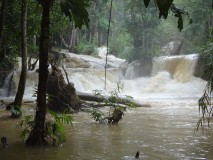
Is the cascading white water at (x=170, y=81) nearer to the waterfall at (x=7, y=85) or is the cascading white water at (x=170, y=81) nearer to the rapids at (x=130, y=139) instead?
the waterfall at (x=7, y=85)

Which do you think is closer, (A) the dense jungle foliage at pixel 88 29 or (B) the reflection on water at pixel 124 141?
(A) the dense jungle foliage at pixel 88 29

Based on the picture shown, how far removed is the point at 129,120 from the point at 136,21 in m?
16.0

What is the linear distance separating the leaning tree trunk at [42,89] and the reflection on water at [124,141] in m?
0.22

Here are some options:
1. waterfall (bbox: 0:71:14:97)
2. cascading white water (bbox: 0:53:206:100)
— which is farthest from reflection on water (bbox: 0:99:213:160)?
cascading white water (bbox: 0:53:206:100)

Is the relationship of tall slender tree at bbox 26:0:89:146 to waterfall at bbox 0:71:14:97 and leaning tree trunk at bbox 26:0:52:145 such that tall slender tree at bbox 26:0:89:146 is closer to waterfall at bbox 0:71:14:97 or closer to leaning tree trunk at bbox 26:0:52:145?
leaning tree trunk at bbox 26:0:52:145

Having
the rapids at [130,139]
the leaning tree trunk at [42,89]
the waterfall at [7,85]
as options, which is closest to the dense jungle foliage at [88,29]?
the leaning tree trunk at [42,89]

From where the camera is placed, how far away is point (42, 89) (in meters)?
5.79

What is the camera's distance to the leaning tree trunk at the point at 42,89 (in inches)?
221

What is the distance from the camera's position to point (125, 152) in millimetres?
5863

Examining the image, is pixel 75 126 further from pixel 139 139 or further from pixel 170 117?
pixel 170 117

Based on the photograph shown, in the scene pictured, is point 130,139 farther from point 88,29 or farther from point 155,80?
point 155,80

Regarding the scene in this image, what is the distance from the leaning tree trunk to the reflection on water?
0.22m

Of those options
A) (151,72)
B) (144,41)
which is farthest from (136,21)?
(151,72)

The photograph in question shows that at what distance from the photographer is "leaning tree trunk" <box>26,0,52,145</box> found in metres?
5.62
